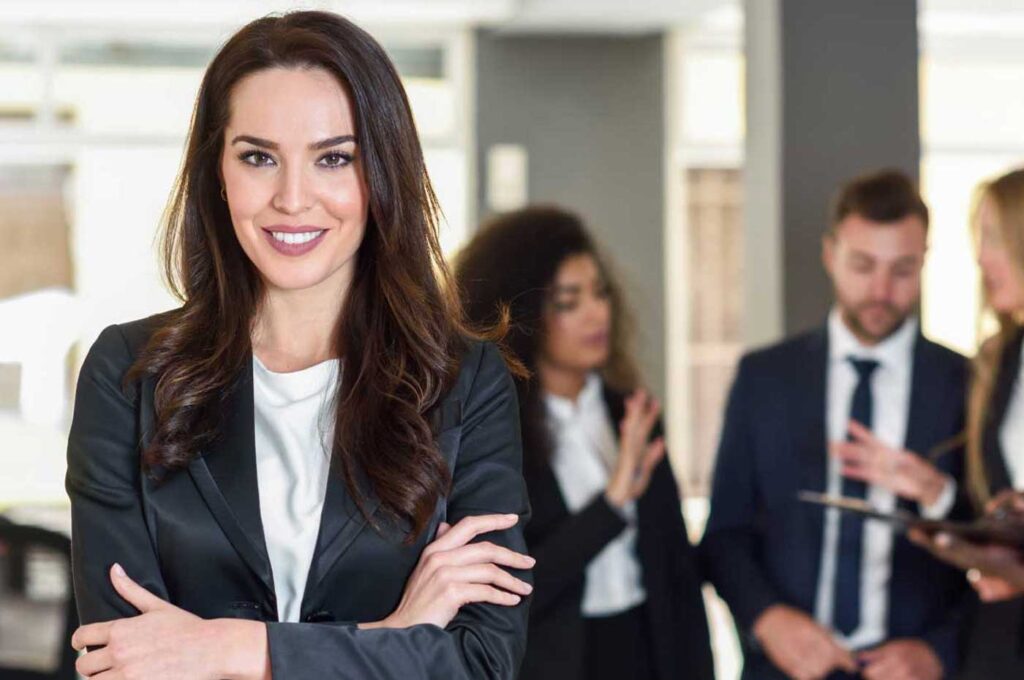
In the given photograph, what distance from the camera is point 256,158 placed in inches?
71.9

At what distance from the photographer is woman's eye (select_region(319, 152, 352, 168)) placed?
5.99ft

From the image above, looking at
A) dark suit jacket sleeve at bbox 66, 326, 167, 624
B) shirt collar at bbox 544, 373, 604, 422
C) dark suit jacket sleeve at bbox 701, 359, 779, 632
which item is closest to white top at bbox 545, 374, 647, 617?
shirt collar at bbox 544, 373, 604, 422

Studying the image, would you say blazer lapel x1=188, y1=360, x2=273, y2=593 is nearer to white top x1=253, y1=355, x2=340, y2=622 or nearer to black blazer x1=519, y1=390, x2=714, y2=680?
white top x1=253, y1=355, x2=340, y2=622

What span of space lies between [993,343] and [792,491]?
56 cm

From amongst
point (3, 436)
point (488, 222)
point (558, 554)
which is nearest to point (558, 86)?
point (3, 436)

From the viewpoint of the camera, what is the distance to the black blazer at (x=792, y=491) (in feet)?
10.5

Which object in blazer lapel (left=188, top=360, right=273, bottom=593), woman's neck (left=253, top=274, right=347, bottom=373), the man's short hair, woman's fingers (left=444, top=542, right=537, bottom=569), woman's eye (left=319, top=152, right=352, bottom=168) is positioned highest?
woman's eye (left=319, top=152, right=352, bottom=168)

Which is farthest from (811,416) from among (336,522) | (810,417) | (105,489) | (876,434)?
(105,489)

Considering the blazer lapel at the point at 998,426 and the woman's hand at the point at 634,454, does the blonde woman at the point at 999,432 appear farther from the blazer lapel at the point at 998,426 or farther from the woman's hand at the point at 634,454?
the woman's hand at the point at 634,454

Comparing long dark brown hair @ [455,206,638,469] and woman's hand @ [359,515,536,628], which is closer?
woman's hand @ [359,515,536,628]

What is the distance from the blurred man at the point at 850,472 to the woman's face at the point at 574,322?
1.35 ft

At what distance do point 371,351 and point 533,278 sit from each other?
1.36 m

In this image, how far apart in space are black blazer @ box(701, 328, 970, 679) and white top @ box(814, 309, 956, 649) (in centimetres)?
2

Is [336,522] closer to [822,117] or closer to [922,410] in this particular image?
[922,410]
